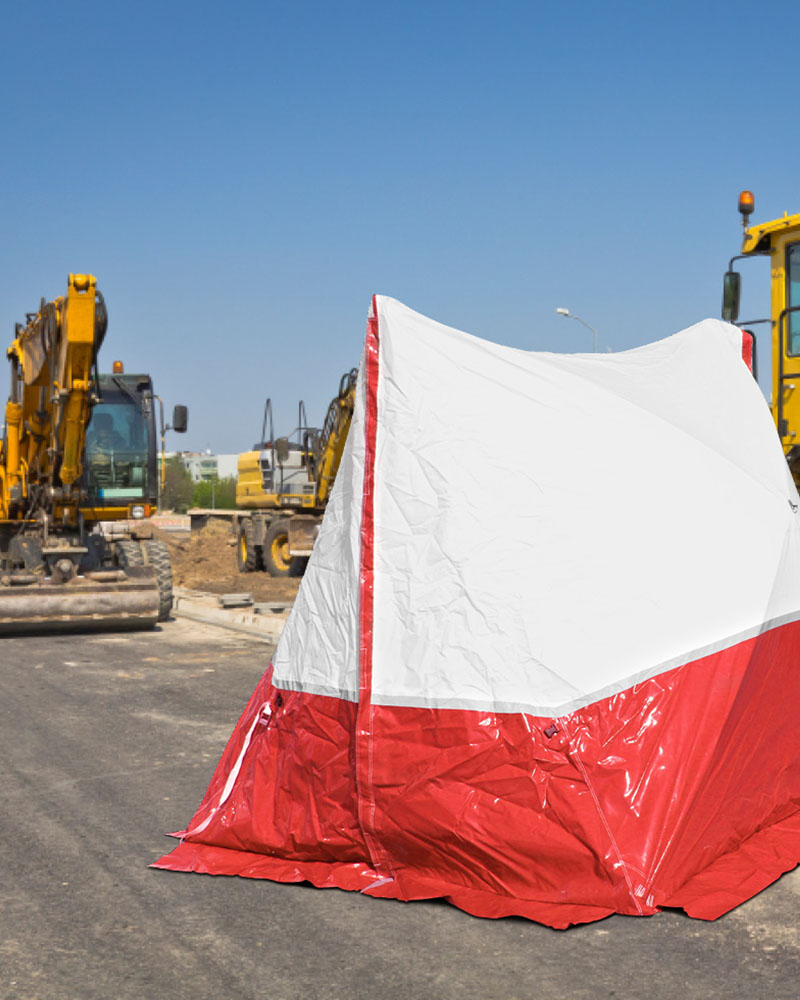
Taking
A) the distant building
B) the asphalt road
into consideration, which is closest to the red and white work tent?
the asphalt road

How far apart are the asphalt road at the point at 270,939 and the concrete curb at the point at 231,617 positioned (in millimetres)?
6536

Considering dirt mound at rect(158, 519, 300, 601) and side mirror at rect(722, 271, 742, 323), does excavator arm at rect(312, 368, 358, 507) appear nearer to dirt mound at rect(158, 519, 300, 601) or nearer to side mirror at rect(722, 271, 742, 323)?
dirt mound at rect(158, 519, 300, 601)

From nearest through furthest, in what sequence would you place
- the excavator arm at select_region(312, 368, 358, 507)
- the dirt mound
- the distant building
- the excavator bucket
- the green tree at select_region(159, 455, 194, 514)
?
the excavator bucket < the excavator arm at select_region(312, 368, 358, 507) < the dirt mound < the green tree at select_region(159, 455, 194, 514) < the distant building

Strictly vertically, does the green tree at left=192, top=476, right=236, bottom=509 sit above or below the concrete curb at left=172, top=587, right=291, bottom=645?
above

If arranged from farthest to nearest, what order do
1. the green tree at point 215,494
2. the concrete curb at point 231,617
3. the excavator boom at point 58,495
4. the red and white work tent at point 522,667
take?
the green tree at point 215,494, the concrete curb at point 231,617, the excavator boom at point 58,495, the red and white work tent at point 522,667

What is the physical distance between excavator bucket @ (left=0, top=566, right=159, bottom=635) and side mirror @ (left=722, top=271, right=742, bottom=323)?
7252mm

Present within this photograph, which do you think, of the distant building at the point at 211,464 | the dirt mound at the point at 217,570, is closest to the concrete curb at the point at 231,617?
the dirt mound at the point at 217,570

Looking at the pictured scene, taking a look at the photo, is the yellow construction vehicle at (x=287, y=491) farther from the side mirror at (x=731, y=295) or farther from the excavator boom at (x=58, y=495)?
the side mirror at (x=731, y=295)

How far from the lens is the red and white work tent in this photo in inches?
161

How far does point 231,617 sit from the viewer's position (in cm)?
1425

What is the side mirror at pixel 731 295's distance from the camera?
27.7ft

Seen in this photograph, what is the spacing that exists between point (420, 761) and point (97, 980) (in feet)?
4.50

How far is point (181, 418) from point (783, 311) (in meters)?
8.65

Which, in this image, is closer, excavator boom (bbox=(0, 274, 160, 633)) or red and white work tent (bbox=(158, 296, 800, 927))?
red and white work tent (bbox=(158, 296, 800, 927))
